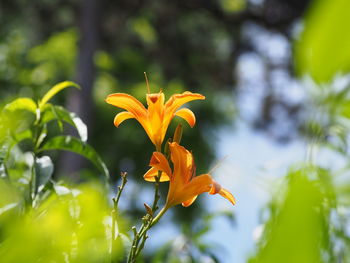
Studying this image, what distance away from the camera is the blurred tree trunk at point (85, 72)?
482 centimetres

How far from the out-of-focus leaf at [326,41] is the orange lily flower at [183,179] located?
359 millimetres

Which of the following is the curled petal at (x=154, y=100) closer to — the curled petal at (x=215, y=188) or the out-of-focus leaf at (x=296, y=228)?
the curled petal at (x=215, y=188)

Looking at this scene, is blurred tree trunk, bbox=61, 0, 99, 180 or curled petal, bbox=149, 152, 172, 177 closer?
curled petal, bbox=149, 152, 172, 177

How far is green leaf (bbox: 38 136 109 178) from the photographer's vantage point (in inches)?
29.3

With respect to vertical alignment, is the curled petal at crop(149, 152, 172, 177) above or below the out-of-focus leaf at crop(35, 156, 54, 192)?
above

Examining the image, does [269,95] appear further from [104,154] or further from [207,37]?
[104,154]

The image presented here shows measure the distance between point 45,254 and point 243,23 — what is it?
22.3 feet

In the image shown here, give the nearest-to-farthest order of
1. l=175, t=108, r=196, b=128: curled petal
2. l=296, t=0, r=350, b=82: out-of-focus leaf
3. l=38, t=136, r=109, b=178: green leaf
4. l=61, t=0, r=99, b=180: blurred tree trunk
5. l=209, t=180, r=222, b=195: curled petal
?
l=296, t=0, r=350, b=82: out-of-focus leaf
l=209, t=180, r=222, b=195: curled petal
l=175, t=108, r=196, b=128: curled petal
l=38, t=136, r=109, b=178: green leaf
l=61, t=0, r=99, b=180: blurred tree trunk

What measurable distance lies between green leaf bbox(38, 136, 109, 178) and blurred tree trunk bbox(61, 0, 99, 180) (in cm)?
396

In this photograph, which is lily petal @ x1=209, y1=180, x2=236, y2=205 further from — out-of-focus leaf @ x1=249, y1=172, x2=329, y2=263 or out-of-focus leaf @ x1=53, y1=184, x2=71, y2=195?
out-of-focus leaf @ x1=249, y1=172, x2=329, y2=263

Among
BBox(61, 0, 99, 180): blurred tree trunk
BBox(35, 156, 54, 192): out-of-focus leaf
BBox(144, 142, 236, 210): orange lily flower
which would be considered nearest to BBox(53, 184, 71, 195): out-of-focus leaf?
BBox(35, 156, 54, 192): out-of-focus leaf

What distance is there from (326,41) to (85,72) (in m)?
5.24

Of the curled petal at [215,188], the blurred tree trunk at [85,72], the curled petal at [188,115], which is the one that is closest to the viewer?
→ the curled petal at [215,188]

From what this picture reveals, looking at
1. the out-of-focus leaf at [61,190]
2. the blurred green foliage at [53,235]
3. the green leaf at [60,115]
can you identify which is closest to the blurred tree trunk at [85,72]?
the green leaf at [60,115]
